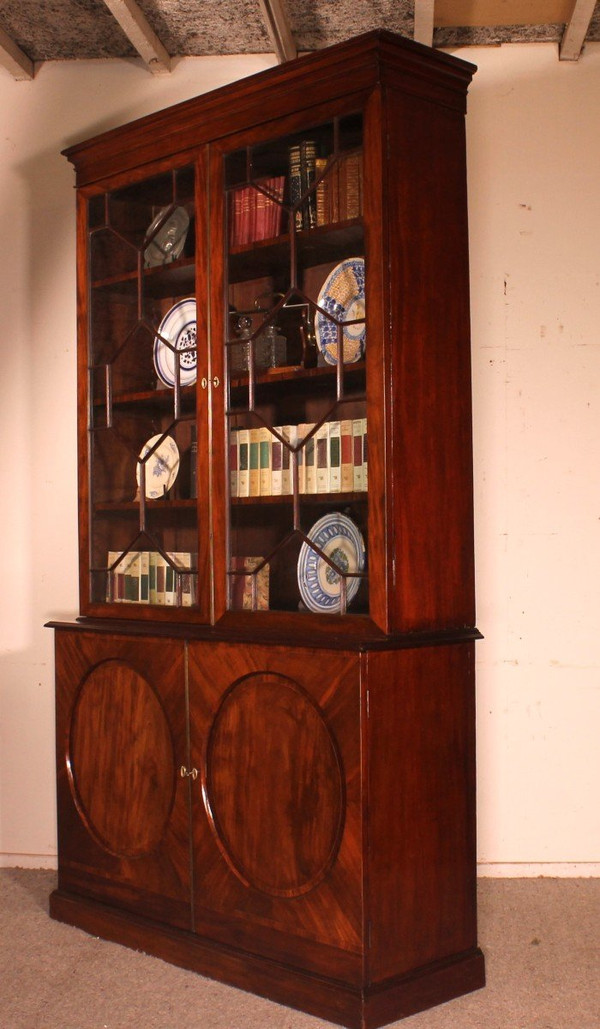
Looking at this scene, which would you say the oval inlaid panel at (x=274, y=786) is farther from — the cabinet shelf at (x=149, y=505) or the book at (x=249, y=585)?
the cabinet shelf at (x=149, y=505)

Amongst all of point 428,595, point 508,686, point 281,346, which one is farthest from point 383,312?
point 508,686

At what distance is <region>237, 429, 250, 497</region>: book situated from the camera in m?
2.50

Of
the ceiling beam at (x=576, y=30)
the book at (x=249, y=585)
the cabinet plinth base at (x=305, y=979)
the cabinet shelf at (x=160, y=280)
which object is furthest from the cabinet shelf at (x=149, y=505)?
the ceiling beam at (x=576, y=30)

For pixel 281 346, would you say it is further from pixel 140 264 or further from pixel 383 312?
pixel 140 264

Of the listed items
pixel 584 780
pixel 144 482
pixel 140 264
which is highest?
pixel 140 264

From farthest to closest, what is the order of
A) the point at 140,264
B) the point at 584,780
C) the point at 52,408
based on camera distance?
the point at 52,408, the point at 584,780, the point at 140,264

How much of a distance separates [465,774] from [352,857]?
36 cm

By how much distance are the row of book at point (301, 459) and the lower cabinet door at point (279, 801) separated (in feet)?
1.24

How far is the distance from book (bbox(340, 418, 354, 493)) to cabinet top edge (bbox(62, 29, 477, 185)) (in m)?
0.74

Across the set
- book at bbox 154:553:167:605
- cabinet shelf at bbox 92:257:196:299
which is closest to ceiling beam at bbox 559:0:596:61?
cabinet shelf at bbox 92:257:196:299

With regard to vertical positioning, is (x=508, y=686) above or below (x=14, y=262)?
below

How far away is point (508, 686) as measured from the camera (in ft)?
9.86

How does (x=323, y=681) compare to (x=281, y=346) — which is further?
(x=281, y=346)

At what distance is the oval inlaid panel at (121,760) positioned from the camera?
8.58 feet
